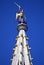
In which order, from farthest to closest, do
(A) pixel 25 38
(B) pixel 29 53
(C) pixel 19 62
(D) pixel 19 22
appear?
(D) pixel 19 22
(A) pixel 25 38
(B) pixel 29 53
(C) pixel 19 62

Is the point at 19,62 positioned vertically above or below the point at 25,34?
below

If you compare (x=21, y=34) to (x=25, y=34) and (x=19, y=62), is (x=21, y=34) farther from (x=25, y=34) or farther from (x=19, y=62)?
(x=19, y=62)

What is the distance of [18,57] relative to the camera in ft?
113

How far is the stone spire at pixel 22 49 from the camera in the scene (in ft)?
112

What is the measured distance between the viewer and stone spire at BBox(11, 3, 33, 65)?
34062 mm

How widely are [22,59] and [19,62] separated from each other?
0.88 meters

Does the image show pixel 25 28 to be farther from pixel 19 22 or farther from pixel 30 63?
pixel 30 63

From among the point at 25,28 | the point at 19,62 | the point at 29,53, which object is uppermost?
the point at 25,28

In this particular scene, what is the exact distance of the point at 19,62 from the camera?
3359 centimetres

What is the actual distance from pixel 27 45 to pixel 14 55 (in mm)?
2958

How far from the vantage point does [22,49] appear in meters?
36.0

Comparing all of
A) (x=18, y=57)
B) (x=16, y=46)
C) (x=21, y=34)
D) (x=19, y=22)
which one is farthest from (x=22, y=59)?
(x=19, y=22)

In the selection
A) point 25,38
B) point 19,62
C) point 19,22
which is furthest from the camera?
point 19,22

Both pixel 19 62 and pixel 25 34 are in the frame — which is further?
pixel 25 34
